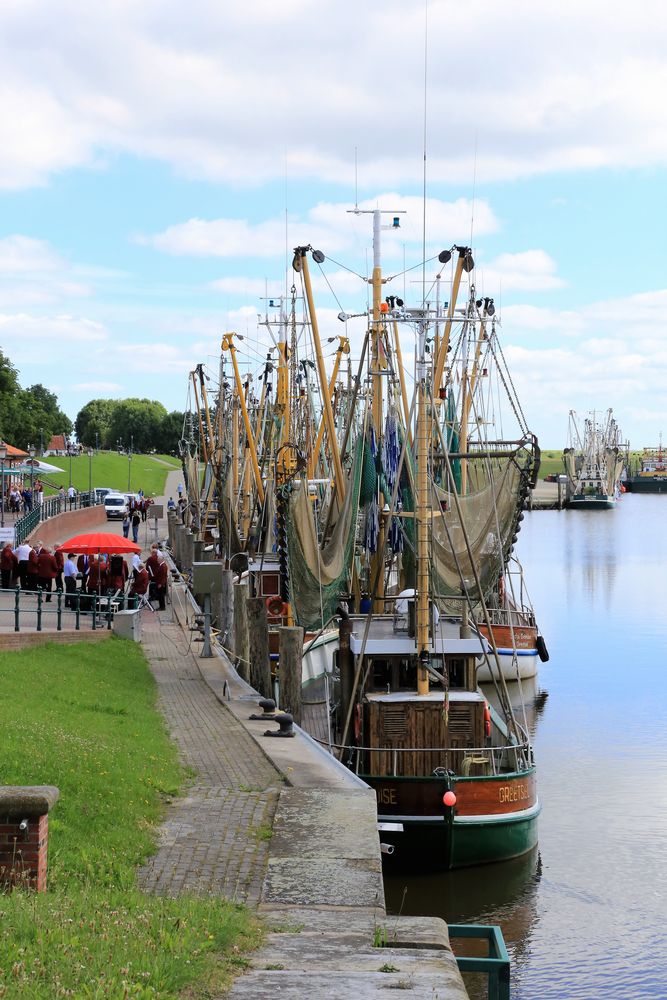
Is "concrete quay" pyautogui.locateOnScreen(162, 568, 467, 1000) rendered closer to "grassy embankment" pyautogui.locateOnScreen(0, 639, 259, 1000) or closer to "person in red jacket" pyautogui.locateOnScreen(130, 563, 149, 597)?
"grassy embankment" pyautogui.locateOnScreen(0, 639, 259, 1000)

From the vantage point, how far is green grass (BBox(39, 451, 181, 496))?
129625 millimetres

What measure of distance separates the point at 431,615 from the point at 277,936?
12992mm

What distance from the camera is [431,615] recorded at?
23.1 meters

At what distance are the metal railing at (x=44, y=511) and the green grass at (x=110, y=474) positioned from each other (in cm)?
3193

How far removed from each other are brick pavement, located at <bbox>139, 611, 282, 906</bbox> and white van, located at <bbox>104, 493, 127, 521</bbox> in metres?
59.3

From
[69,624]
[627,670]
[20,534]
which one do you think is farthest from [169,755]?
[20,534]

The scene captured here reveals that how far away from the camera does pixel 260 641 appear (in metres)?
27.1

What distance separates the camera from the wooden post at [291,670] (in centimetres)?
2428

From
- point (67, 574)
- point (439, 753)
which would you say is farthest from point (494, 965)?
point (67, 574)

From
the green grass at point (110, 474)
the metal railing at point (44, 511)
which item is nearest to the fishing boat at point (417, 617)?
the metal railing at point (44, 511)

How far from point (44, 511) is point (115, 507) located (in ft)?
63.2

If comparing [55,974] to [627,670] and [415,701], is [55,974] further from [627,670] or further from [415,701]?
[627,670]

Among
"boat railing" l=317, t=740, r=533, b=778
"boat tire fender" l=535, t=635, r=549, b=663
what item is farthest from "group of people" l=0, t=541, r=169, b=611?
"boat railing" l=317, t=740, r=533, b=778

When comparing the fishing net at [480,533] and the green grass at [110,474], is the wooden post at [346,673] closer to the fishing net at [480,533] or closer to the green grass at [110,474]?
the fishing net at [480,533]
